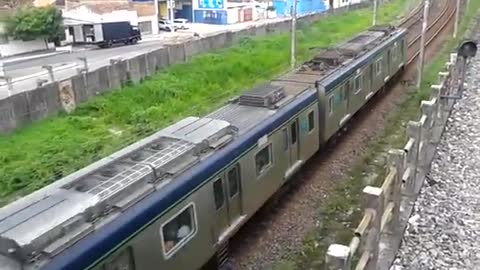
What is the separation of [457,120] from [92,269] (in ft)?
36.2

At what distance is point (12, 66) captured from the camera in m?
32.3

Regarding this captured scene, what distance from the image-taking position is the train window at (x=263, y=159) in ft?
30.8

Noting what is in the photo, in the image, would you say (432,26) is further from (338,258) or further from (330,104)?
(338,258)

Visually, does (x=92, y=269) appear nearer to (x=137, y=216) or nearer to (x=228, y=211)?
(x=137, y=216)

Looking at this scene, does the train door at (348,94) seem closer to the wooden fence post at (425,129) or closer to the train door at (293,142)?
the train door at (293,142)

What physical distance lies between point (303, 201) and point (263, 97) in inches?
93.6

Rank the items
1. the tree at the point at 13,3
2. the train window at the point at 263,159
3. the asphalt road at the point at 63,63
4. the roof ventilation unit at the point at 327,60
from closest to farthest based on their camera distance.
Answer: the train window at the point at 263,159
the roof ventilation unit at the point at 327,60
the asphalt road at the point at 63,63
the tree at the point at 13,3

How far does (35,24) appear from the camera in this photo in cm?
3866

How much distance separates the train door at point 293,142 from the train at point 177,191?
21mm

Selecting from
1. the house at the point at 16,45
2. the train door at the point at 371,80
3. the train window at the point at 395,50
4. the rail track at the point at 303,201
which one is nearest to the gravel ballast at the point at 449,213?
the rail track at the point at 303,201

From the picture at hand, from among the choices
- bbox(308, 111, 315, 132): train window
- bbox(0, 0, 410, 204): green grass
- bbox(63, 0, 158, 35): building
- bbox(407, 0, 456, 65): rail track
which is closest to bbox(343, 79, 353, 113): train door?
bbox(308, 111, 315, 132): train window

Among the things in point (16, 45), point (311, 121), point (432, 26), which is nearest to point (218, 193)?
point (311, 121)

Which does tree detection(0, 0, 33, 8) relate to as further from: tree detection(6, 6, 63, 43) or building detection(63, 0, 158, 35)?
tree detection(6, 6, 63, 43)

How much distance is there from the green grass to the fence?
485 cm
